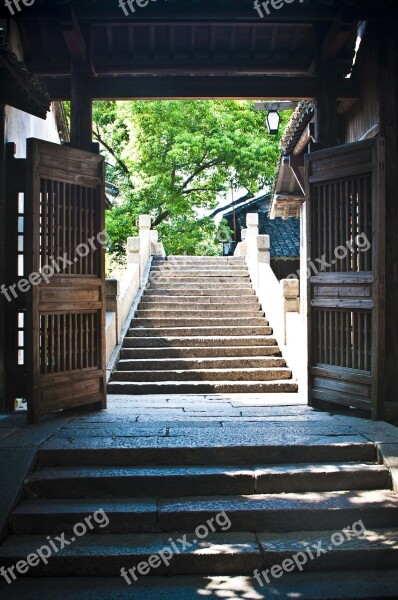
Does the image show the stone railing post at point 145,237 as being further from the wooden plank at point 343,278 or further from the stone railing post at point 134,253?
the wooden plank at point 343,278

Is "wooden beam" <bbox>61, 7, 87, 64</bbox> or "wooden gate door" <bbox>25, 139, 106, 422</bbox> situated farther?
"wooden beam" <bbox>61, 7, 87, 64</bbox>

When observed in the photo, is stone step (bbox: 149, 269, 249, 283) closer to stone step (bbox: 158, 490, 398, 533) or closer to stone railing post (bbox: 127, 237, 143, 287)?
stone railing post (bbox: 127, 237, 143, 287)

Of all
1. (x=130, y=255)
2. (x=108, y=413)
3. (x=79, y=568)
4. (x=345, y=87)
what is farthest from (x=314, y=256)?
(x=130, y=255)

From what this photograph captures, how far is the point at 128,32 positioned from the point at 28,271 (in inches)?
136

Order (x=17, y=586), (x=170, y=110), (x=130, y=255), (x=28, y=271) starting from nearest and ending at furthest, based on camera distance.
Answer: (x=17, y=586) → (x=28, y=271) → (x=130, y=255) → (x=170, y=110)

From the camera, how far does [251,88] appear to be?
7305 mm

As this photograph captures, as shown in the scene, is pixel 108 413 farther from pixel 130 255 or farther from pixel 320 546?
pixel 130 255

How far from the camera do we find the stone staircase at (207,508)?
3951 mm

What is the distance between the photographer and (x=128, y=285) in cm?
1147

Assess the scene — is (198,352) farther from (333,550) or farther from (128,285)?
(333,550)

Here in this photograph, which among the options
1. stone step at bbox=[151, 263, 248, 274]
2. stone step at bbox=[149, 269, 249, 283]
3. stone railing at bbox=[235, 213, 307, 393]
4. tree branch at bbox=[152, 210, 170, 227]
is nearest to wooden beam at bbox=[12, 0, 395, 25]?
stone railing at bbox=[235, 213, 307, 393]

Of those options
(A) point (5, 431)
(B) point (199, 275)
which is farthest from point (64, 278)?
(B) point (199, 275)

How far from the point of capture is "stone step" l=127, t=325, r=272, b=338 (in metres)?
10.4

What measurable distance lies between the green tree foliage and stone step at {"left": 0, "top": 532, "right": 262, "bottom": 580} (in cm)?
1885
